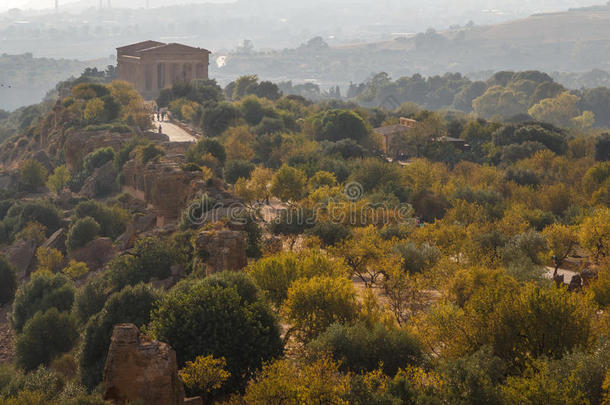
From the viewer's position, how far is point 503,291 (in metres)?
25.1

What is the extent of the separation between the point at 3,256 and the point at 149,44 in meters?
77.6

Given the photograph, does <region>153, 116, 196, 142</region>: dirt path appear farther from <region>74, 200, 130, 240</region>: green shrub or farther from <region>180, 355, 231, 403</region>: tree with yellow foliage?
<region>180, 355, 231, 403</region>: tree with yellow foliage

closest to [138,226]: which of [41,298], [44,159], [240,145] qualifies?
[41,298]

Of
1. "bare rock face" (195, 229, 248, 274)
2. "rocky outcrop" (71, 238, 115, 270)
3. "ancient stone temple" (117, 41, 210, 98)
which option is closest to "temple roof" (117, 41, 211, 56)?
"ancient stone temple" (117, 41, 210, 98)

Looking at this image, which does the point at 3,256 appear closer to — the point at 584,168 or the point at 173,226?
the point at 173,226

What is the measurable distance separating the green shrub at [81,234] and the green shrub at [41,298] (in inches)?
352

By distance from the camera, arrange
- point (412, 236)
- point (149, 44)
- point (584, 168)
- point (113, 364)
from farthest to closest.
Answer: point (149, 44), point (584, 168), point (412, 236), point (113, 364)

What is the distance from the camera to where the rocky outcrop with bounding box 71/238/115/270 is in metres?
49.5

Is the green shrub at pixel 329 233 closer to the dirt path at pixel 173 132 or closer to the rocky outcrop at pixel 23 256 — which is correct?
the rocky outcrop at pixel 23 256

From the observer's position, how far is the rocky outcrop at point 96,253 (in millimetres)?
49484

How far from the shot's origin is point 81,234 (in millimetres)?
51750

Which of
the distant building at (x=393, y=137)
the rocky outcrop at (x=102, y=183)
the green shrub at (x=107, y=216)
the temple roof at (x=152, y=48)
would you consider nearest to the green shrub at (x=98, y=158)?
the rocky outcrop at (x=102, y=183)

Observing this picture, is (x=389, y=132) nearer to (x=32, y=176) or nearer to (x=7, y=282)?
(x=32, y=176)

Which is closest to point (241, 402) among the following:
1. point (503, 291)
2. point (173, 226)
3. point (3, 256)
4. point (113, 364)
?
point (113, 364)
